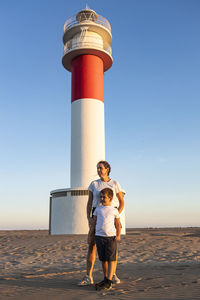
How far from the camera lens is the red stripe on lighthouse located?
51.3ft

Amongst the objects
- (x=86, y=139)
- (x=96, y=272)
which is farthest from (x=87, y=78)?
(x=96, y=272)

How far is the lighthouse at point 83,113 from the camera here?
1424 cm

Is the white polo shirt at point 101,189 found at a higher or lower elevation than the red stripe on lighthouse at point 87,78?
lower

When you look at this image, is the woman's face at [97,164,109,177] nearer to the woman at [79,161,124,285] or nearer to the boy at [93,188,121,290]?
the woman at [79,161,124,285]

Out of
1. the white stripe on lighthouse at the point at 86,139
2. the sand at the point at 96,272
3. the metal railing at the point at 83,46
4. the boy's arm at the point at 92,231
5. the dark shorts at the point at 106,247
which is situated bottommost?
the sand at the point at 96,272

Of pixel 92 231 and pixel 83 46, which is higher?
pixel 83 46

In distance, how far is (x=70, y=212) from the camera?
14188mm

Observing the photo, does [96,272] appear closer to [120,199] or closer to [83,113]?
[120,199]

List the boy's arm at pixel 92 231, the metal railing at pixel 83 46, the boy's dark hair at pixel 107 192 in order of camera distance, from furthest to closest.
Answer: the metal railing at pixel 83 46
the boy's arm at pixel 92 231
the boy's dark hair at pixel 107 192

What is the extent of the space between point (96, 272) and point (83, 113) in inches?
421

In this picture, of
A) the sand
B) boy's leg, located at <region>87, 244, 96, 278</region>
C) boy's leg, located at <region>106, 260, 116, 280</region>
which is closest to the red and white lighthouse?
the sand

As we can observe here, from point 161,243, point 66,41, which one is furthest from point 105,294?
point 66,41

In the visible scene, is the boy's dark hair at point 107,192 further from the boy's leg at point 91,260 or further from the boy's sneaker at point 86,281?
the boy's sneaker at point 86,281

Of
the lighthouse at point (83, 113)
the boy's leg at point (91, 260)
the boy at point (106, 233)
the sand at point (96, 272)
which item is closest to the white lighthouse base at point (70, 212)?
the lighthouse at point (83, 113)
